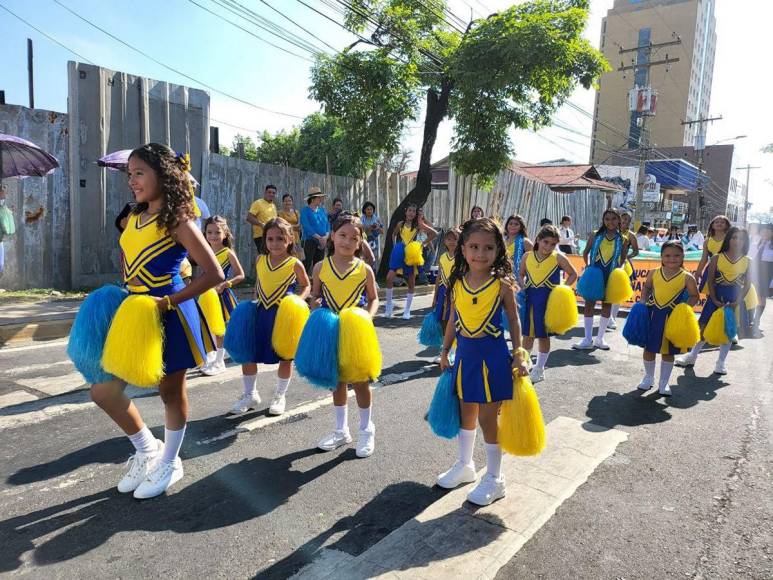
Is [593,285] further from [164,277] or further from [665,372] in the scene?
[164,277]

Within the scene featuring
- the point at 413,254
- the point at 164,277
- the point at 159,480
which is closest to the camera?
the point at 164,277

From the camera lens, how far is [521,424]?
3.08 m

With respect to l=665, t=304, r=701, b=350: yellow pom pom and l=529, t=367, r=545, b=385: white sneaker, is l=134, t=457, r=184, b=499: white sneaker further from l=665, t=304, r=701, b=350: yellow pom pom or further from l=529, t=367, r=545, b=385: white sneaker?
l=665, t=304, r=701, b=350: yellow pom pom

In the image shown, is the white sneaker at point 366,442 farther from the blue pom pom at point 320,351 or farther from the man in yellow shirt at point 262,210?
the man in yellow shirt at point 262,210

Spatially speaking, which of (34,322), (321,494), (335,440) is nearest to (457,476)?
(321,494)

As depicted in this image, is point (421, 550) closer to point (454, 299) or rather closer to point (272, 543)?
point (272, 543)

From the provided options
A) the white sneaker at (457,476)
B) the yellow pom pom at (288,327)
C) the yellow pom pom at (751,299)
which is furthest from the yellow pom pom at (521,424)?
the yellow pom pom at (751,299)

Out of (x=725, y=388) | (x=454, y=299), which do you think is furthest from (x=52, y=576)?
(x=725, y=388)

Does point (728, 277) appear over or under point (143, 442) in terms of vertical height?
over

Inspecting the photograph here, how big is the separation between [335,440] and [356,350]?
0.79 m

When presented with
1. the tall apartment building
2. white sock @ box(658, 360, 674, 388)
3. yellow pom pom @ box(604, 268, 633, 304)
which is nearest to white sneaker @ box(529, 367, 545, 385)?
white sock @ box(658, 360, 674, 388)

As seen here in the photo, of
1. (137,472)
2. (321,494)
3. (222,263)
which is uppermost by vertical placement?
→ (222,263)

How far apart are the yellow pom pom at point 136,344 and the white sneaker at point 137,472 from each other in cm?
60

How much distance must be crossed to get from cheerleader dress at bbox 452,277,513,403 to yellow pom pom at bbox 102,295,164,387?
168 centimetres
